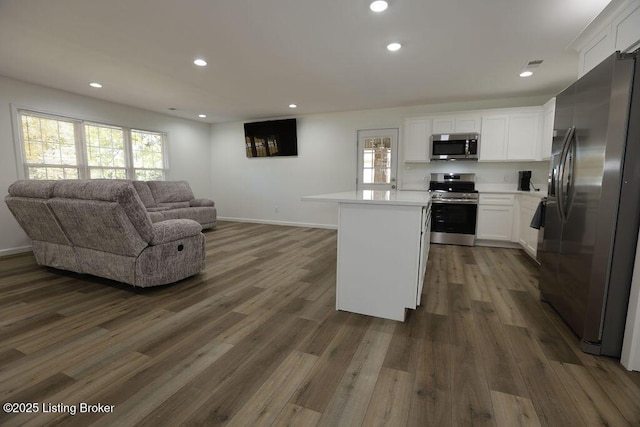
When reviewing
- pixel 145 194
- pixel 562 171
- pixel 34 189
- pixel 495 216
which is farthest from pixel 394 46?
pixel 145 194

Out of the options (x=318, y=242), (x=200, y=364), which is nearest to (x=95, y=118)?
(x=318, y=242)

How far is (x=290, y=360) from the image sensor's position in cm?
176

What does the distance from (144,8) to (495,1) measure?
2.77m

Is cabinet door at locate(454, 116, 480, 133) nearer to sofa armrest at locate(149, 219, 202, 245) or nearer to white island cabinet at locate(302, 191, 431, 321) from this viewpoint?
white island cabinet at locate(302, 191, 431, 321)

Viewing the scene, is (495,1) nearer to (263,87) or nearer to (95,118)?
(263,87)

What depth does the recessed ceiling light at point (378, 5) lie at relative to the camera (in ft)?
7.22

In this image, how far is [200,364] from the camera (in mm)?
1711

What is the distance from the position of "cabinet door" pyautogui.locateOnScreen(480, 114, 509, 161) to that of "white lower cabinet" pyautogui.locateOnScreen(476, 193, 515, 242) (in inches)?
27.3

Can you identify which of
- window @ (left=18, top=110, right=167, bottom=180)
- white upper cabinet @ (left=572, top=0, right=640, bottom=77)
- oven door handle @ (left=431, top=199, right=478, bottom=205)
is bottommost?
oven door handle @ (left=431, top=199, right=478, bottom=205)

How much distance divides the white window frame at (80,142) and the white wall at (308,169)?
4.44ft

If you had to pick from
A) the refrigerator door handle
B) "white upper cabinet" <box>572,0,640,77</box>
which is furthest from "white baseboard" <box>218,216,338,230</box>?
"white upper cabinet" <box>572,0,640,77</box>

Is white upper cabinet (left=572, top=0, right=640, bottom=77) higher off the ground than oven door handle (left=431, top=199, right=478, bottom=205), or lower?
higher

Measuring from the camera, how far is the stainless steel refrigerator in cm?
167

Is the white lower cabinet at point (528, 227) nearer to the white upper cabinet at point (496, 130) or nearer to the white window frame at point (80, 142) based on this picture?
the white upper cabinet at point (496, 130)
